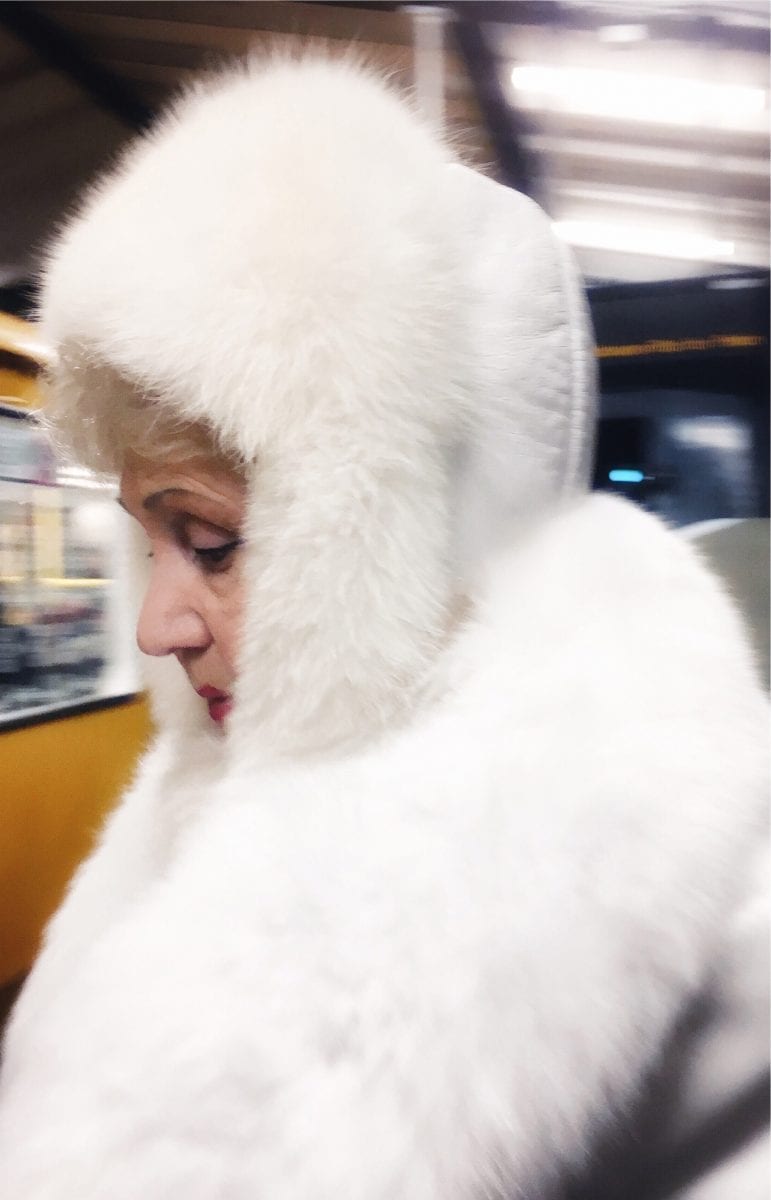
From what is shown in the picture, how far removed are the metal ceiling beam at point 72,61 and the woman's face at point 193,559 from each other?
814mm

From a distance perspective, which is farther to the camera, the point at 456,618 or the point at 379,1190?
the point at 456,618

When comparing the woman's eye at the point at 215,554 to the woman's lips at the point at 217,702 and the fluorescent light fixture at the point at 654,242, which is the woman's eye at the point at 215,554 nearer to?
the woman's lips at the point at 217,702

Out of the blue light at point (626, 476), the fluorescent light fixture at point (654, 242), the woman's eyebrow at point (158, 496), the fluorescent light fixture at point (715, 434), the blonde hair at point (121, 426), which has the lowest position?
the woman's eyebrow at point (158, 496)

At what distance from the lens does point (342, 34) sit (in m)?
1.01

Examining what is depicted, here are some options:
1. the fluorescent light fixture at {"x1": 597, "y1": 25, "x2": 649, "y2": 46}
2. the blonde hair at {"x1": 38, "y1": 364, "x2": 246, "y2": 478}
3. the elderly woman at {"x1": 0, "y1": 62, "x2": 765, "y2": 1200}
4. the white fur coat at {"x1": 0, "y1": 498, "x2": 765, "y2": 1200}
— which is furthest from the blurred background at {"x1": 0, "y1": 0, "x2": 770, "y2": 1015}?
the white fur coat at {"x1": 0, "y1": 498, "x2": 765, "y2": 1200}

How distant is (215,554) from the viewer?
0.57 metres

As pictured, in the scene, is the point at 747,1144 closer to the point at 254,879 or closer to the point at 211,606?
the point at 254,879

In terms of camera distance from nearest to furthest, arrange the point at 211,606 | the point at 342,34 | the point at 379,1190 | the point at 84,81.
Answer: the point at 379,1190 → the point at 211,606 → the point at 342,34 → the point at 84,81

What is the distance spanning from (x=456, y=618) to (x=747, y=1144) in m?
0.34

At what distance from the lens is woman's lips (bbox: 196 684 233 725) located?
2.02 ft

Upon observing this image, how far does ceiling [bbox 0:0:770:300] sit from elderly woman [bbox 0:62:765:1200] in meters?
0.53

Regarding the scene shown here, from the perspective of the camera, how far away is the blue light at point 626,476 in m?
1.37

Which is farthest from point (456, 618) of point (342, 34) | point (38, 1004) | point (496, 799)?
point (342, 34)

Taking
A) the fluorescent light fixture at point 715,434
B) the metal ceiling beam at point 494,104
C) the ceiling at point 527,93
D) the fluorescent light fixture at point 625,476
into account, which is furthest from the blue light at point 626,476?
the metal ceiling beam at point 494,104
